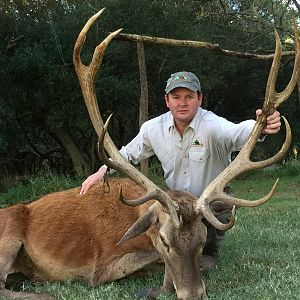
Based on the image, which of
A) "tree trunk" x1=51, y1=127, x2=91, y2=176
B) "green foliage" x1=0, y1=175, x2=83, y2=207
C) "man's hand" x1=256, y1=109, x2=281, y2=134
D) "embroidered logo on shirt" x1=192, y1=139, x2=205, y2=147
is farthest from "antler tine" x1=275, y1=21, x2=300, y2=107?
"tree trunk" x1=51, y1=127, x2=91, y2=176

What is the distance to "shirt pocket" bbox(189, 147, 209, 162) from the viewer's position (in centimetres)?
611

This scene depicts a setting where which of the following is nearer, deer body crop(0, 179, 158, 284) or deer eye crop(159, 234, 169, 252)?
deer eye crop(159, 234, 169, 252)

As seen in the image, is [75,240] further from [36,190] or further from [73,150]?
[73,150]

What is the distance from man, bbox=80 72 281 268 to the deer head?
0.51 metres

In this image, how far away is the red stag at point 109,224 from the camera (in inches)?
190

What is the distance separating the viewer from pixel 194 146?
20.0 feet

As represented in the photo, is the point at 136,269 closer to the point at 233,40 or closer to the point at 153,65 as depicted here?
the point at 153,65

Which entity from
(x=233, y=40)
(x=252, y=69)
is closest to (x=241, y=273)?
(x=233, y=40)

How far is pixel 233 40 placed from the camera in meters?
23.9

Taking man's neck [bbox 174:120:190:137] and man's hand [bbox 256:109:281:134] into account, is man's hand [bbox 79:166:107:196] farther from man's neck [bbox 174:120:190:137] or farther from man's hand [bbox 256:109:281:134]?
man's hand [bbox 256:109:281:134]

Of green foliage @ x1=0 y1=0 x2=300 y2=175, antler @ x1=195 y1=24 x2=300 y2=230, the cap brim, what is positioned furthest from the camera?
green foliage @ x1=0 y1=0 x2=300 y2=175

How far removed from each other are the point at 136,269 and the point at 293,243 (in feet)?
8.15

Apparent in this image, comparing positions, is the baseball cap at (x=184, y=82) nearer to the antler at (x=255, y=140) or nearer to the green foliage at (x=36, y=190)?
the antler at (x=255, y=140)

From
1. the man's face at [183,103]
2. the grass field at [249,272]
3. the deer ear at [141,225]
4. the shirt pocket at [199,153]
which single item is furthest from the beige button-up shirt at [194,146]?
the deer ear at [141,225]
